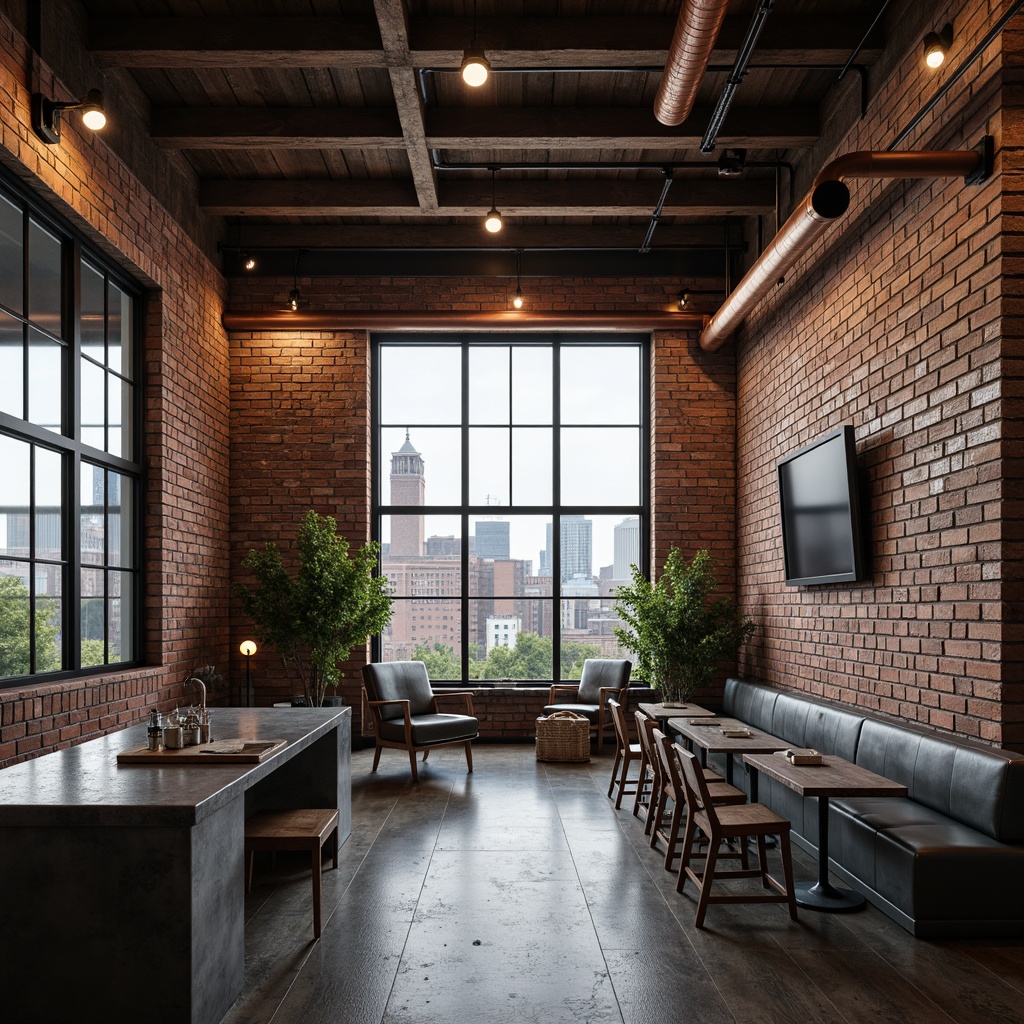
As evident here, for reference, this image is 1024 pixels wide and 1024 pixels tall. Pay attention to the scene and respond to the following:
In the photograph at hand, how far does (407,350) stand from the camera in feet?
31.1

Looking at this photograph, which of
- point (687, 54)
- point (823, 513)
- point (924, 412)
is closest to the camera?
point (687, 54)

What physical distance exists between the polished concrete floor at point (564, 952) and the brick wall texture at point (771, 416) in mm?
1181

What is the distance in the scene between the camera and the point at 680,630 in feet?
26.0

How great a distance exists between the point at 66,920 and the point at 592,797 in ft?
14.3

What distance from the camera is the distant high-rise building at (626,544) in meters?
9.44

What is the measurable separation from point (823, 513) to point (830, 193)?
207cm

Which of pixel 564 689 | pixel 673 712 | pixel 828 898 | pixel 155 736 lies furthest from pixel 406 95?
pixel 564 689

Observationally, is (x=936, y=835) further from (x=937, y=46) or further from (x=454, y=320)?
(x=454, y=320)

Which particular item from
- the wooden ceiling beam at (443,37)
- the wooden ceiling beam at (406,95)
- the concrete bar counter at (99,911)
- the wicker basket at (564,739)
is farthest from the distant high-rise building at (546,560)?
the concrete bar counter at (99,911)

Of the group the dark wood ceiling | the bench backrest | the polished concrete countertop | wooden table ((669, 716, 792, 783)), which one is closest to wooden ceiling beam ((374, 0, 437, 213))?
the dark wood ceiling

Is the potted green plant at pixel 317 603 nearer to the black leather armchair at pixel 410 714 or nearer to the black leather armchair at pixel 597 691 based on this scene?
the black leather armchair at pixel 410 714

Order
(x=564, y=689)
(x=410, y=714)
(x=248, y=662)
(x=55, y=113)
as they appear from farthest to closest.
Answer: (x=564, y=689) < (x=248, y=662) < (x=410, y=714) < (x=55, y=113)

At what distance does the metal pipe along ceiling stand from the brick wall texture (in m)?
0.21

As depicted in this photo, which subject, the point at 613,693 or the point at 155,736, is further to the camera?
the point at 613,693
